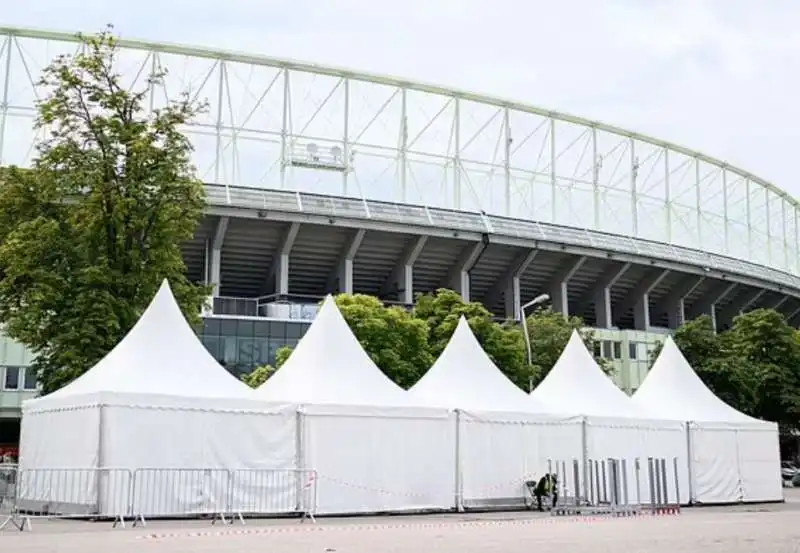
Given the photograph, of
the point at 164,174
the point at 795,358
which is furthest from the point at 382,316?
the point at 795,358

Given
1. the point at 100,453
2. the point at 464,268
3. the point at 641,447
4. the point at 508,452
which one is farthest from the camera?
the point at 464,268

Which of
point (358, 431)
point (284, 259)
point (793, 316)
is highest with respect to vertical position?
point (793, 316)

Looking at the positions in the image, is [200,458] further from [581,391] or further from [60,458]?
[581,391]

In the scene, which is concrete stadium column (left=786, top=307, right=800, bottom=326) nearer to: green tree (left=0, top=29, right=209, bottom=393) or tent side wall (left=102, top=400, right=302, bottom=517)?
green tree (left=0, top=29, right=209, bottom=393)

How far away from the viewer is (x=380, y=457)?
2092 cm

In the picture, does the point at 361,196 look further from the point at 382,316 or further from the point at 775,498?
the point at 775,498

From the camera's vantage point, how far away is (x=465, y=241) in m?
61.5

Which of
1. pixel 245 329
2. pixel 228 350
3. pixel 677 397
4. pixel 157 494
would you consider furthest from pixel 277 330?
pixel 157 494

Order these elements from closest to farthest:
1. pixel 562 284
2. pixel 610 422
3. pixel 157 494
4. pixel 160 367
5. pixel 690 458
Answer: pixel 157 494 < pixel 160 367 < pixel 610 422 < pixel 690 458 < pixel 562 284

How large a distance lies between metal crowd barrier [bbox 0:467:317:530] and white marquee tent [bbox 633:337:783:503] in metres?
11.9

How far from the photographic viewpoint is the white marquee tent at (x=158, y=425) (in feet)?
57.9

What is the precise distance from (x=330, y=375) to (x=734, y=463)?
515 inches

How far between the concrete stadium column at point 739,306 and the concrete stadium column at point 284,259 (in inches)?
1610

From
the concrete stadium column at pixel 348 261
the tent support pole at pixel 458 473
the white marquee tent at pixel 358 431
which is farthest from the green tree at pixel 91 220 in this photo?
the concrete stadium column at pixel 348 261
